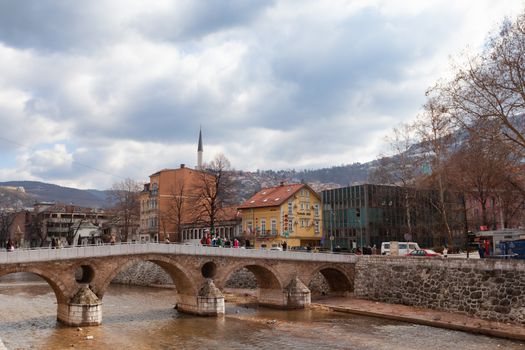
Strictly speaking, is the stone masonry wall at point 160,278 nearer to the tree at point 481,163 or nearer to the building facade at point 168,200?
the building facade at point 168,200

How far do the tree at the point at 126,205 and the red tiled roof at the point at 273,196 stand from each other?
20103mm

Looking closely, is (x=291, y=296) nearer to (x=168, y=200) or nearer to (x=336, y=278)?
(x=336, y=278)

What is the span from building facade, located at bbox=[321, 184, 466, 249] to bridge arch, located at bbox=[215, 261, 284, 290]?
53.0 feet

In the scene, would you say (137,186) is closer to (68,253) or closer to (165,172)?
(165,172)

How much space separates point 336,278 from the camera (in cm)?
4009

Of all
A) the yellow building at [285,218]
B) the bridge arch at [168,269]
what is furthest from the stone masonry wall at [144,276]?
the bridge arch at [168,269]

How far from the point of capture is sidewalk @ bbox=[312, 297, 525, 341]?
2439 centimetres

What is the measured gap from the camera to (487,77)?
89.6ft

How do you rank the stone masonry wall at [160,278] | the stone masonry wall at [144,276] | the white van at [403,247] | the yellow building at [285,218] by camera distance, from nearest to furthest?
the white van at [403,247] < the stone masonry wall at [160,278] < the stone masonry wall at [144,276] < the yellow building at [285,218]

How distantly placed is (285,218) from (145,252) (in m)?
27.0

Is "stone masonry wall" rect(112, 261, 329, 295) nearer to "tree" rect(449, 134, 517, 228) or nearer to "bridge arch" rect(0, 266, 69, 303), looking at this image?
"tree" rect(449, 134, 517, 228)

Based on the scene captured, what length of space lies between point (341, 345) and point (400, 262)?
1393cm

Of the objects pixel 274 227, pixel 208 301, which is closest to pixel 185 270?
pixel 208 301

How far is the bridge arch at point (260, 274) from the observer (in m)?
32.9
